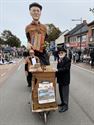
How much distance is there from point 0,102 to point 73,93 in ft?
9.42

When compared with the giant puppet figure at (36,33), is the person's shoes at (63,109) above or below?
below

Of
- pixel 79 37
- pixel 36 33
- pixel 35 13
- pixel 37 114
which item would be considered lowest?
pixel 37 114

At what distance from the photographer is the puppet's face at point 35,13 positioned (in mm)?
7416

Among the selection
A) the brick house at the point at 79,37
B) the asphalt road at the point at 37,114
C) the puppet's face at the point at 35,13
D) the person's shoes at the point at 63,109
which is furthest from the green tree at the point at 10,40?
the person's shoes at the point at 63,109

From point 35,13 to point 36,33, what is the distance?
19.9 inches

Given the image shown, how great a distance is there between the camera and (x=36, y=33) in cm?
731

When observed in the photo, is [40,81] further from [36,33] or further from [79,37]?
[79,37]

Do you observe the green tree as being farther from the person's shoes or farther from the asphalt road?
the person's shoes

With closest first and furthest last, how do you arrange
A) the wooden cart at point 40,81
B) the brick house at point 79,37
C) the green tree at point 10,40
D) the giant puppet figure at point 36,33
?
1. the wooden cart at point 40,81
2. the giant puppet figure at point 36,33
3. the brick house at point 79,37
4. the green tree at point 10,40

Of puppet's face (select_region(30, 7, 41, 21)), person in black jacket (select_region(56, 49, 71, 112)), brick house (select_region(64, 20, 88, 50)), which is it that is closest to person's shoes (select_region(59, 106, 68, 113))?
person in black jacket (select_region(56, 49, 71, 112))

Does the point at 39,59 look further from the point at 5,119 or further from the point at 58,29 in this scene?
the point at 58,29

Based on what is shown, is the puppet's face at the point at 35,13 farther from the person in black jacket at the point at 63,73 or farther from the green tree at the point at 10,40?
the green tree at the point at 10,40

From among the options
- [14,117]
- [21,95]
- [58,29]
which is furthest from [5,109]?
[58,29]

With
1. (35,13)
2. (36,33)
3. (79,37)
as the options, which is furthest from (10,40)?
(36,33)
